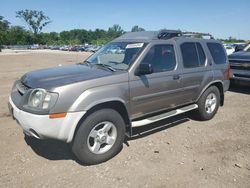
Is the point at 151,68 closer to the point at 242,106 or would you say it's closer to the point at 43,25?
the point at 242,106

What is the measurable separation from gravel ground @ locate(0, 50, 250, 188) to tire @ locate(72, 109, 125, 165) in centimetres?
14

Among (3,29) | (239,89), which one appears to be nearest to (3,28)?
(3,29)

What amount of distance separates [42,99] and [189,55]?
3182mm

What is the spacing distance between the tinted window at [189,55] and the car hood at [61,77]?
182 centimetres

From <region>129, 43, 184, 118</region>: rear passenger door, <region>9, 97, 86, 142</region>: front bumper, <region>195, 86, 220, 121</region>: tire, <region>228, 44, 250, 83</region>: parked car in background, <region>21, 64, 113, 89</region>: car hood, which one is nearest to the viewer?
<region>9, 97, 86, 142</region>: front bumper

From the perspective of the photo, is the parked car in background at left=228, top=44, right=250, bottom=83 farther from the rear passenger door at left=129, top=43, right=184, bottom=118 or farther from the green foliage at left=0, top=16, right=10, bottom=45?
the green foliage at left=0, top=16, right=10, bottom=45

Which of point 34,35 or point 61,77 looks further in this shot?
point 34,35

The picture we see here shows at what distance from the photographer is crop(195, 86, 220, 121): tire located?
580 centimetres

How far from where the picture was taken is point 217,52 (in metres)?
6.18

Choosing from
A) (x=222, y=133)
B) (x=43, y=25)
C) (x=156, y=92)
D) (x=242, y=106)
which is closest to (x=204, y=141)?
(x=222, y=133)

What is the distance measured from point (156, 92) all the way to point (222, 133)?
1.80m

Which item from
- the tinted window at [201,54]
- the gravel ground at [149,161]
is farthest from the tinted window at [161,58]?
the gravel ground at [149,161]

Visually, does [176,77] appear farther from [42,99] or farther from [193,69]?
[42,99]

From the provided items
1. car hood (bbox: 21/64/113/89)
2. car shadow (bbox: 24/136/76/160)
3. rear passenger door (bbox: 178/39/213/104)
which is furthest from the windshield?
→ car shadow (bbox: 24/136/76/160)
